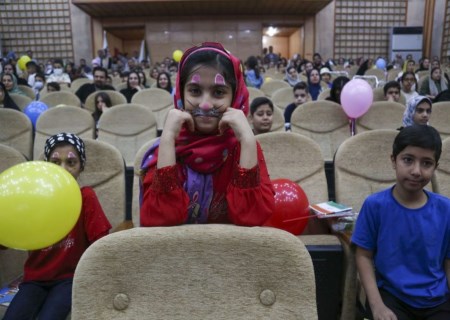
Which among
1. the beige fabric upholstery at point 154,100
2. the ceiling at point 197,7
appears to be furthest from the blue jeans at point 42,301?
the ceiling at point 197,7

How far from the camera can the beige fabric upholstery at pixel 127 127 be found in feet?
10.5

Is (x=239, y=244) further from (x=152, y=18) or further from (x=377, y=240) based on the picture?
(x=152, y=18)

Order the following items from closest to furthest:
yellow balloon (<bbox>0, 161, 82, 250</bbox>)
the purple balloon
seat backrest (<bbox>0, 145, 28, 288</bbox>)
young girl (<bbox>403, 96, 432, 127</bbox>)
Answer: yellow balloon (<bbox>0, 161, 82, 250</bbox>) → seat backrest (<bbox>0, 145, 28, 288</bbox>) → young girl (<bbox>403, 96, 432, 127</bbox>) → the purple balloon

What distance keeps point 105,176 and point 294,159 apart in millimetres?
937

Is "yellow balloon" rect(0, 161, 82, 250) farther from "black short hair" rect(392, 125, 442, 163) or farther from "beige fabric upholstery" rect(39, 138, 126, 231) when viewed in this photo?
"black short hair" rect(392, 125, 442, 163)

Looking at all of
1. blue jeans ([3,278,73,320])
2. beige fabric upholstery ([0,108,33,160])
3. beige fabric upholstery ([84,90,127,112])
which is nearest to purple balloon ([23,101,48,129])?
beige fabric upholstery ([84,90,127,112])

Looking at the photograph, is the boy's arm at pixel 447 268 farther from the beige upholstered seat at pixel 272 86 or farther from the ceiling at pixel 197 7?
the ceiling at pixel 197 7

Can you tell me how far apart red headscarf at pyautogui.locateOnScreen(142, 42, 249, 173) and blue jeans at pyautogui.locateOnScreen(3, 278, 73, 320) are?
58 centimetres

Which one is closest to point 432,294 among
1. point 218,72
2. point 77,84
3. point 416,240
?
point 416,240

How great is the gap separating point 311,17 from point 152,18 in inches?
211

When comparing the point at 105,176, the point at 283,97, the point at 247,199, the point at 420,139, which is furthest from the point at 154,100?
the point at 247,199

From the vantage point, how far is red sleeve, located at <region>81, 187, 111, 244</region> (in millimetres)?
1346

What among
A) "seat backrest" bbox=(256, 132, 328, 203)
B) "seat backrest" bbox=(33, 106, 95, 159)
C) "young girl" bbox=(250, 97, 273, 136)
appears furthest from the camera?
"seat backrest" bbox=(33, 106, 95, 159)

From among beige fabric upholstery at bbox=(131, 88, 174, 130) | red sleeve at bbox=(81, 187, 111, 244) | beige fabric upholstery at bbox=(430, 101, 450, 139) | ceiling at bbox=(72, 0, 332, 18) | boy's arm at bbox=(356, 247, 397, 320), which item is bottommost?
boy's arm at bbox=(356, 247, 397, 320)
